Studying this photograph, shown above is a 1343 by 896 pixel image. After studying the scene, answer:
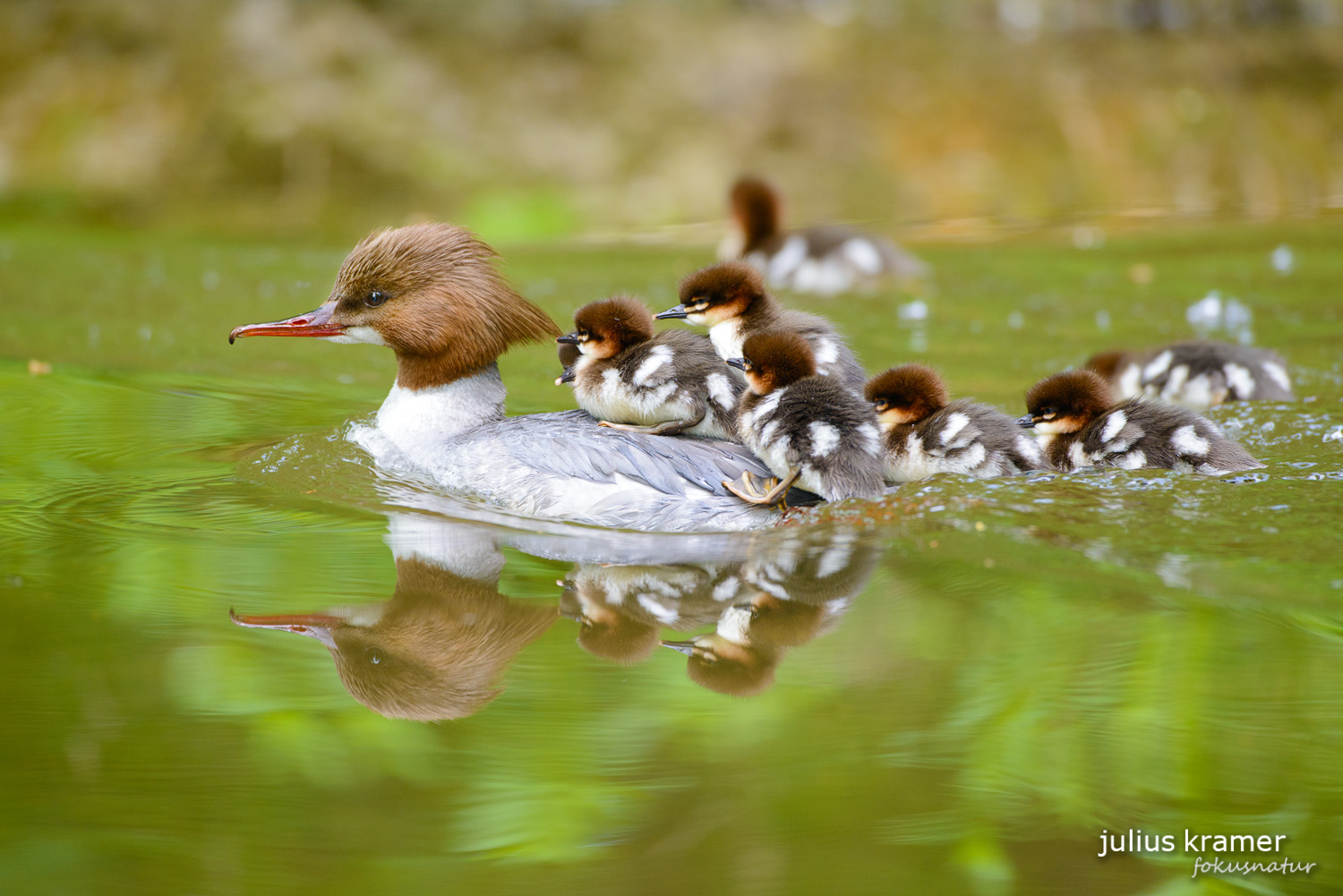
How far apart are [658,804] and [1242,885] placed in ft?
2.76

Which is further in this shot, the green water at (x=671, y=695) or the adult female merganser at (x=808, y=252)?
the adult female merganser at (x=808, y=252)

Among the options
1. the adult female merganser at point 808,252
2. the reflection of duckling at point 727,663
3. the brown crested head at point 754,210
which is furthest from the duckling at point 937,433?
the brown crested head at point 754,210

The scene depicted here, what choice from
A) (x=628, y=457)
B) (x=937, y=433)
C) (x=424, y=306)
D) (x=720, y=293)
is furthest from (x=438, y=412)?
(x=937, y=433)

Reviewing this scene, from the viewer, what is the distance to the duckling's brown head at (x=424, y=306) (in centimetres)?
357

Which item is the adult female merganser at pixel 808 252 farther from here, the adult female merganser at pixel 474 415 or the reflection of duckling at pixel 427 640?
the reflection of duckling at pixel 427 640

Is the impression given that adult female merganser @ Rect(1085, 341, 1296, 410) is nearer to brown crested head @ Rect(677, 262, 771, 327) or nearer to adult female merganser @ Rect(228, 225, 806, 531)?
brown crested head @ Rect(677, 262, 771, 327)

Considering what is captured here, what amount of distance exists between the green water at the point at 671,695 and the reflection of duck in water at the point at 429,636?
0.01 meters

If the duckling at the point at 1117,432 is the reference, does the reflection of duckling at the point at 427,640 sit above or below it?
below

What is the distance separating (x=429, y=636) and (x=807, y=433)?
1117 millimetres

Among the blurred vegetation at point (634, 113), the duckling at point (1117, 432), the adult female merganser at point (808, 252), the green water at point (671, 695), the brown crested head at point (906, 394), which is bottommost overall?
the green water at point (671, 695)

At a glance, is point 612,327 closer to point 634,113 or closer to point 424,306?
point 424,306

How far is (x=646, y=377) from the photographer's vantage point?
3.44m

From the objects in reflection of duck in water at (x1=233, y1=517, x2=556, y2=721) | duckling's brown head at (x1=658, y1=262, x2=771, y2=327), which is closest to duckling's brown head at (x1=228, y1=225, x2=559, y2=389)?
duckling's brown head at (x1=658, y1=262, x2=771, y2=327)

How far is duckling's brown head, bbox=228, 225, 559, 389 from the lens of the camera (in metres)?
3.57
